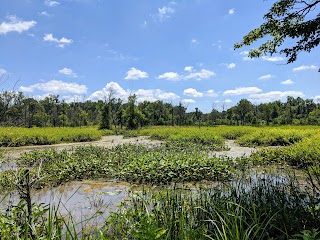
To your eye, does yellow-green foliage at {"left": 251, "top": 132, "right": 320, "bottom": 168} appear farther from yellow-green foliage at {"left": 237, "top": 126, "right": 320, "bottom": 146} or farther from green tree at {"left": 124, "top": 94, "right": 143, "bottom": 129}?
green tree at {"left": 124, "top": 94, "right": 143, "bottom": 129}

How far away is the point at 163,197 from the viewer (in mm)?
4148

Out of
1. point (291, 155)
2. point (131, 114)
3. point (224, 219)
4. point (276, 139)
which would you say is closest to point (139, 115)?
point (131, 114)

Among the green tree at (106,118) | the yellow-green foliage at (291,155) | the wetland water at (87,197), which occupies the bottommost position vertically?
the wetland water at (87,197)

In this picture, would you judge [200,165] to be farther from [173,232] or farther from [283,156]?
[173,232]

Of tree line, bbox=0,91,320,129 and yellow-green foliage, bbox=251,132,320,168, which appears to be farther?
tree line, bbox=0,91,320,129

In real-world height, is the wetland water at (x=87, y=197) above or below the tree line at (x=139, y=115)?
below

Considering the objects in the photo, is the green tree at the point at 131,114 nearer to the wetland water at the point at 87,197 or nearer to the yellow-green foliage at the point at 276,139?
the yellow-green foliage at the point at 276,139

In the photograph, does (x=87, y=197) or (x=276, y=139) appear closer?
(x=87, y=197)

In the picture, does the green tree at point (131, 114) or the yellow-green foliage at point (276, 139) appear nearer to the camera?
the yellow-green foliage at point (276, 139)

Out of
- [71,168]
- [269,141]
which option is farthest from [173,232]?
[269,141]

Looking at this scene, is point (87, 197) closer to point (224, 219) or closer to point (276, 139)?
point (224, 219)

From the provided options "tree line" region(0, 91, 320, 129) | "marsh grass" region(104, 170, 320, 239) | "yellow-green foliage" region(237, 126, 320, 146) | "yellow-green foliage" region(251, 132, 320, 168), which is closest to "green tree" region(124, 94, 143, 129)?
"tree line" region(0, 91, 320, 129)

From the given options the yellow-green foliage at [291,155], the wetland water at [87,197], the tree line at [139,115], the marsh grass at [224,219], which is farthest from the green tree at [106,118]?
the marsh grass at [224,219]

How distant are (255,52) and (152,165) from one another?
469cm
